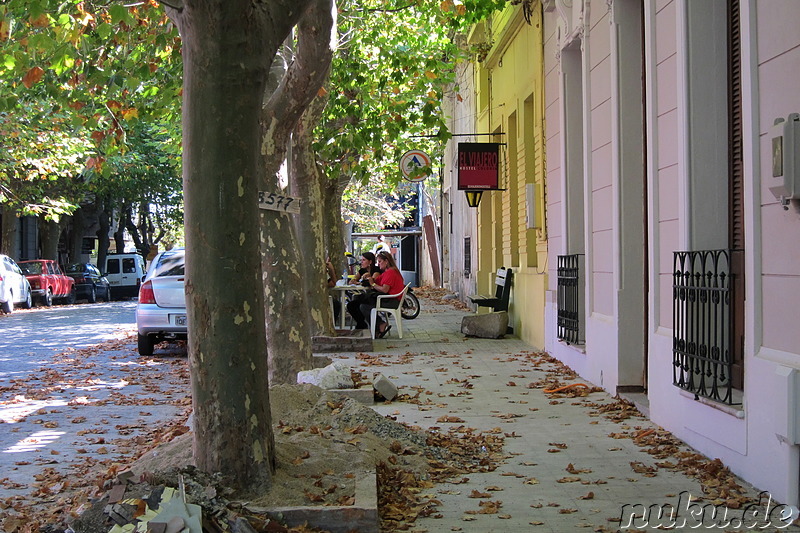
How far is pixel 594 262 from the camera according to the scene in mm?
11227

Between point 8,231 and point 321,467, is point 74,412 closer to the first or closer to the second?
point 321,467

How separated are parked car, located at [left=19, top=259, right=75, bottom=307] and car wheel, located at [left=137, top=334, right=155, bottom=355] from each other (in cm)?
2068

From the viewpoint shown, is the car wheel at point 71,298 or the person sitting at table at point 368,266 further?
the car wheel at point 71,298

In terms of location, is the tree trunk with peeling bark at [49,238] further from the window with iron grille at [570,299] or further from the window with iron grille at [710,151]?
the window with iron grille at [710,151]

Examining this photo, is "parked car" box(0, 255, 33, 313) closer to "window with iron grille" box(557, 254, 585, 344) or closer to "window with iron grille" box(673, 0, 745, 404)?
"window with iron grille" box(557, 254, 585, 344)

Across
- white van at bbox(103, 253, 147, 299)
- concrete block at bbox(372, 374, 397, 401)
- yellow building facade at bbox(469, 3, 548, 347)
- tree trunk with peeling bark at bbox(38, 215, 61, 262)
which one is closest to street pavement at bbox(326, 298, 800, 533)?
concrete block at bbox(372, 374, 397, 401)

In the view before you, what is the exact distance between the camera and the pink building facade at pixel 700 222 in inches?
231

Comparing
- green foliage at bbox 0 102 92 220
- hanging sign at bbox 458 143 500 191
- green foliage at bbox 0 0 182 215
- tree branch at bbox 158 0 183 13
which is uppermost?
green foliage at bbox 0 102 92 220

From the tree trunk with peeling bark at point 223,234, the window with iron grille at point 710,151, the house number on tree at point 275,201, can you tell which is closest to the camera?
the tree trunk with peeling bark at point 223,234

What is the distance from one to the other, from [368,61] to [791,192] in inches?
606

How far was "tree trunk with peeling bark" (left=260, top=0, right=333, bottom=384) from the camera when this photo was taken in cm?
931

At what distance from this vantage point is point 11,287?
30.6 m

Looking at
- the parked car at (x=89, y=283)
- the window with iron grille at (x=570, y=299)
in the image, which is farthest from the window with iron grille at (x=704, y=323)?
the parked car at (x=89, y=283)

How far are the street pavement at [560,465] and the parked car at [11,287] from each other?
20.4m
